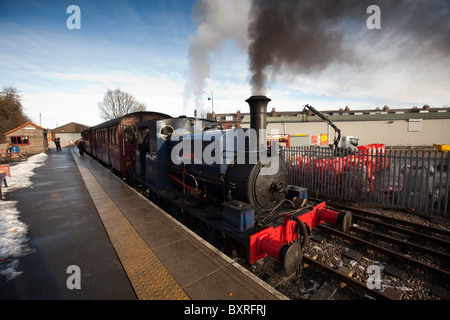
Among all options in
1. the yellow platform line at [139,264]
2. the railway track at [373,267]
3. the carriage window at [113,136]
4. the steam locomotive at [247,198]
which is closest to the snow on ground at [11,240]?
the yellow platform line at [139,264]

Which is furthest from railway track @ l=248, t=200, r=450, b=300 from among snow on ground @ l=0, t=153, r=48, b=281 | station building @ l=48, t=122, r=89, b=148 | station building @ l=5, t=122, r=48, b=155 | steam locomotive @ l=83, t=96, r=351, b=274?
station building @ l=48, t=122, r=89, b=148

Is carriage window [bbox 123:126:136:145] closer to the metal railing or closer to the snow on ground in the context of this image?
the snow on ground

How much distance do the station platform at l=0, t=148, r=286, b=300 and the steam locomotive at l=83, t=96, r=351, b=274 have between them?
1.53ft

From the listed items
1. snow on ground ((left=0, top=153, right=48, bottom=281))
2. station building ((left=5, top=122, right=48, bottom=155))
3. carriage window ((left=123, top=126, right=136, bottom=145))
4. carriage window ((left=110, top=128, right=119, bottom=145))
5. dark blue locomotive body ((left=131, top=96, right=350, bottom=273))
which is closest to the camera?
snow on ground ((left=0, top=153, right=48, bottom=281))

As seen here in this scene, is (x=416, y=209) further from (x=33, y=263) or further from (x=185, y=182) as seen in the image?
(x=33, y=263)

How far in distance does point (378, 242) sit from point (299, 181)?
13.4 ft

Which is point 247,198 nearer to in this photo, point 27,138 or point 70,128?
point 27,138

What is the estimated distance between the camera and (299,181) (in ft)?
28.1

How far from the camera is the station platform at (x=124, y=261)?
247 centimetres

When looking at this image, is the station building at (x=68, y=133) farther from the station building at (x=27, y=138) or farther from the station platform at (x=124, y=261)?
the station platform at (x=124, y=261)

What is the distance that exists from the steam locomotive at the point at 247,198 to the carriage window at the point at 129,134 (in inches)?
173

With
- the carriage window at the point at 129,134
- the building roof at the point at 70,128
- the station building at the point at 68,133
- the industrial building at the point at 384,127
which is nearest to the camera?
the carriage window at the point at 129,134

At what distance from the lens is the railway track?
310 cm
